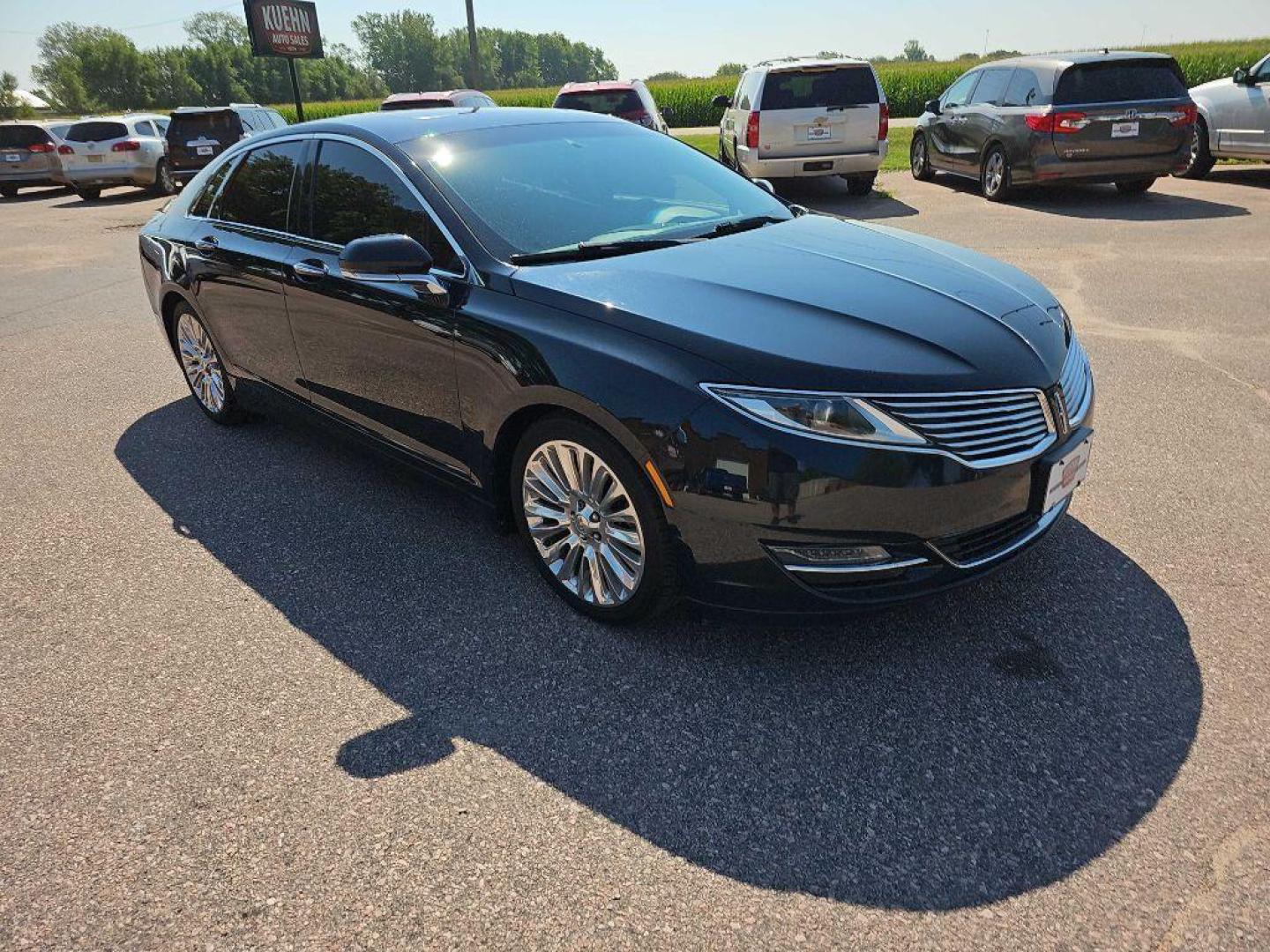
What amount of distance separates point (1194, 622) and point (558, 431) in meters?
2.16

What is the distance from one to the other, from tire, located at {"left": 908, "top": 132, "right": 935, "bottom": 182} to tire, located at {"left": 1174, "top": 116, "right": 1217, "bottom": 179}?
11.0 feet

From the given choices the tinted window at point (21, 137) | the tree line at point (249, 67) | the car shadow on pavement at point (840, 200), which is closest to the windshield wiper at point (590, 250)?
the car shadow on pavement at point (840, 200)

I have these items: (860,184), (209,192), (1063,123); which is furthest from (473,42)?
(209,192)

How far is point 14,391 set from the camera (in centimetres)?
637

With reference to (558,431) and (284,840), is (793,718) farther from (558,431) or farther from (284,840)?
(284,840)

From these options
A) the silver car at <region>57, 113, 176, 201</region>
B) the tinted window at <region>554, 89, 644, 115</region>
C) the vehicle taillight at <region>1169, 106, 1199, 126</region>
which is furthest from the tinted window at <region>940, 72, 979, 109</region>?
the silver car at <region>57, 113, 176, 201</region>

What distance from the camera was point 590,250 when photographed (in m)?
3.36

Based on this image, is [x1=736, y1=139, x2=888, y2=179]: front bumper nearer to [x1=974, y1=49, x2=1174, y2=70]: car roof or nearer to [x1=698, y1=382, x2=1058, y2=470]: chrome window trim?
[x1=974, y1=49, x2=1174, y2=70]: car roof

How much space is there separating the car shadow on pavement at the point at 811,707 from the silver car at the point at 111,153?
18742 millimetres

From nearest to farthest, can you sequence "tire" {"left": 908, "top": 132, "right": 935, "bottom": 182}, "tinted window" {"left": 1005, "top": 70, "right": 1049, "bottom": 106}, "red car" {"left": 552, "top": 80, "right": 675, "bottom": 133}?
"tinted window" {"left": 1005, "top": 70, "right": 1049, "bottom": 106}
"red car" {"left": 552, "top": 80, "right": 675, "bottom": 133}
"tire" {"left": 908, "top": 132, "right": 935, "bottom": 182}

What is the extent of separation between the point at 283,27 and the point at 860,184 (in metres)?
22.0

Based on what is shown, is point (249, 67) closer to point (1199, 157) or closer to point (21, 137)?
point (21, 137)

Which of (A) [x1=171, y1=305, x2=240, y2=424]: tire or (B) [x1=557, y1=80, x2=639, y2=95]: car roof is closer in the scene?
(A) [x1=171, y1=305, x2=240, y2=424]: tire

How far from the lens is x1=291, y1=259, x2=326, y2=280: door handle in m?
3.87
